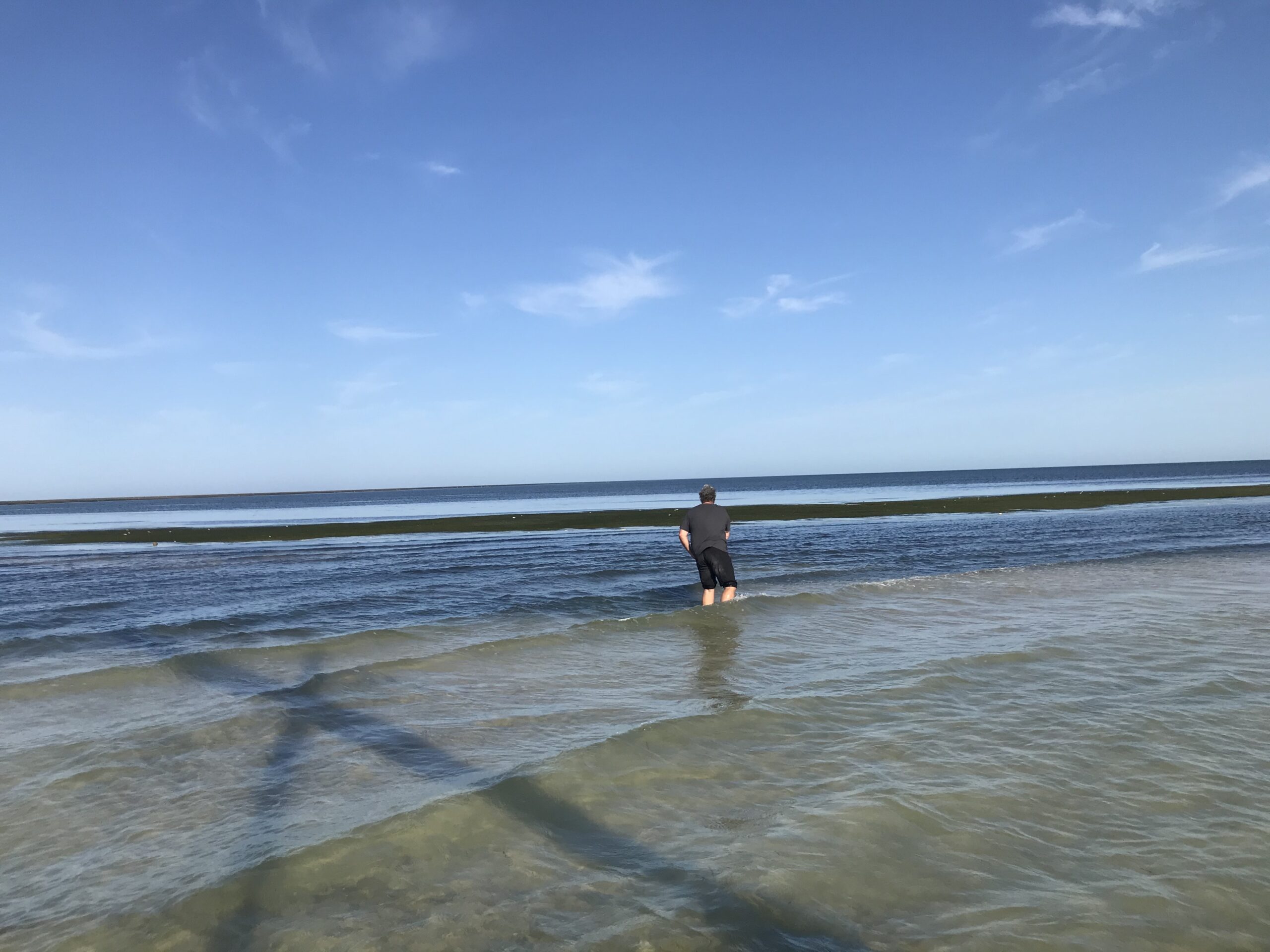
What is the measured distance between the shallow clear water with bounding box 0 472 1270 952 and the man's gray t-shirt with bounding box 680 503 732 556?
4.26ft

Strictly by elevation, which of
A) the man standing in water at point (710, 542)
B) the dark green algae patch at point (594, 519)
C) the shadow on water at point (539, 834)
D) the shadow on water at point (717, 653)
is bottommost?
the shadow on water at point (717, 653)

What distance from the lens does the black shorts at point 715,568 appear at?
42.4 ft

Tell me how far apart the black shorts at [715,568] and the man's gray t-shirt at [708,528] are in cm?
7

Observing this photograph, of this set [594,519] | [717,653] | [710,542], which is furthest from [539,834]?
[594,519]

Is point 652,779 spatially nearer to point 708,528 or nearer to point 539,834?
point 539,834

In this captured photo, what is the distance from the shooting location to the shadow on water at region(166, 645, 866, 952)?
3.71 m

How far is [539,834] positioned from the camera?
4887 millimetres

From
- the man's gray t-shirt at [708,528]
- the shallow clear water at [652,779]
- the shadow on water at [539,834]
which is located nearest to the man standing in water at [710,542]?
the man's gray t-shirt at [708,528]

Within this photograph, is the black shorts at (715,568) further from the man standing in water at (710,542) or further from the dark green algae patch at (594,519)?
the dark green algae patch at (594,519)

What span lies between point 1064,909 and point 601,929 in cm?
237

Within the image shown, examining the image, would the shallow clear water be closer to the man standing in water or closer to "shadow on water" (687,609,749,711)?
"shadow on water" (687,609,749,711)

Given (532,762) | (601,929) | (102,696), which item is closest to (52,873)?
(532,762)

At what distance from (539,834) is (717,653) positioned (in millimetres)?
5481

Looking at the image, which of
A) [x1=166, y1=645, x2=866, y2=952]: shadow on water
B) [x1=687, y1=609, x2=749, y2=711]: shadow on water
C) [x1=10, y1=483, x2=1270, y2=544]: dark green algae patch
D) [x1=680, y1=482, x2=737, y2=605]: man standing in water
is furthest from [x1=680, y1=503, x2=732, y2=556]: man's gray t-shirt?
[x1=10, y1=483, x2=1270, y2=544]: dark green algae patch
